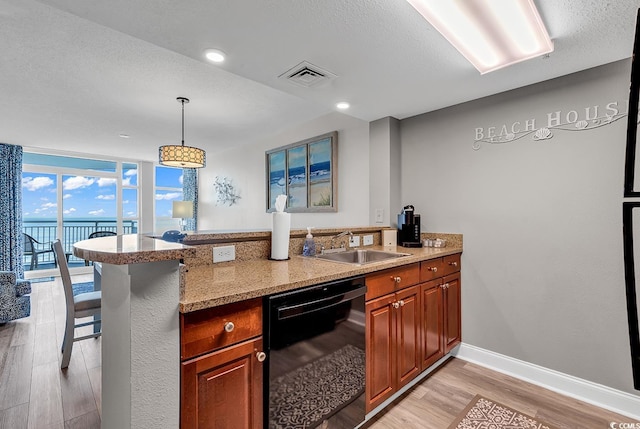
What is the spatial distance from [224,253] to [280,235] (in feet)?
1.16

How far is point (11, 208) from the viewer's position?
206 inches

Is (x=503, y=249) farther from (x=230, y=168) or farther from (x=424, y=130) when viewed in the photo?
(x=230, y=168)

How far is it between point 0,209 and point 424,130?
22.4 feet

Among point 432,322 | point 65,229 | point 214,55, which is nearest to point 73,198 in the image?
point 65,229

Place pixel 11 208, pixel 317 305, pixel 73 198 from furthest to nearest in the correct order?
pixel 73 198 < pixel 11 208 < pixel 317 305

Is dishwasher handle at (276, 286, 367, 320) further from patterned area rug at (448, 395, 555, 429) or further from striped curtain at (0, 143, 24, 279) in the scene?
striped curtain at (0, 143, 24, 279)

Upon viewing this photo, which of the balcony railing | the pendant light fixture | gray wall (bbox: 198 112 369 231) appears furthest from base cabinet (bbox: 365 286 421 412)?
the balcony railing

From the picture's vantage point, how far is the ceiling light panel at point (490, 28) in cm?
138

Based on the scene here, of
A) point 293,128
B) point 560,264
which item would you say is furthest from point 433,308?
point 293,128

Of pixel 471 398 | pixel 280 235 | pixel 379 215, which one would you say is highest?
pixel 379 215

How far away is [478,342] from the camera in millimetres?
2475

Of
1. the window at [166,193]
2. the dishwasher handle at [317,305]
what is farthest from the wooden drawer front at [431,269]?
the window at [166,193]

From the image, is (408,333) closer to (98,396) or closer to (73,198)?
(98,396)

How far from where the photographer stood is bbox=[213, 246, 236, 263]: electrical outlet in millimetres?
1757
